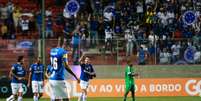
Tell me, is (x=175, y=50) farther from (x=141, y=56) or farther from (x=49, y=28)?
(x=49, y=28)

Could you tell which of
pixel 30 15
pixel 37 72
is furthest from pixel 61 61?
pixel 30 15

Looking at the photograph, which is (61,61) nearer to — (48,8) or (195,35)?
(195,35)

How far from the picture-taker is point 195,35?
108ft

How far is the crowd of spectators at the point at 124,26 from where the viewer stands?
31.1 metres

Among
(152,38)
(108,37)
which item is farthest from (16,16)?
(152,38)

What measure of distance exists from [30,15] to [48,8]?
1.60 meters

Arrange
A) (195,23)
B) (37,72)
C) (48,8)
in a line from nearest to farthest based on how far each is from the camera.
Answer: (37,72) < (195,23) < (48,8)

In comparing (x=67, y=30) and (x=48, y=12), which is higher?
(x=48, y=12)

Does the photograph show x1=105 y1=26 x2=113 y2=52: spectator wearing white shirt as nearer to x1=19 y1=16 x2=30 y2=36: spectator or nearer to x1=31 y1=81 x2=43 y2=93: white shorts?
x1=19 y1=16 x2=30 y2=36: spectator

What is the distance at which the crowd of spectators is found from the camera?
3109 cm

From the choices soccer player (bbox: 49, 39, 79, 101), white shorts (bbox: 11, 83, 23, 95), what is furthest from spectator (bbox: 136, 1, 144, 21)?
soccer player (bbox: 49, 39, 79, 101)

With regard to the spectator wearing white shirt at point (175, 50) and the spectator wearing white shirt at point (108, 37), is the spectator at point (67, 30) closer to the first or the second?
the spectator wearing white shirt at point (108, 37)

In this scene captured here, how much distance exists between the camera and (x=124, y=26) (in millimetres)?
34250

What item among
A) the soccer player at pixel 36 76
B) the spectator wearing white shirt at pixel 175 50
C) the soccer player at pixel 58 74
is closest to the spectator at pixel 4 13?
the soccer player at pixel 36 76
